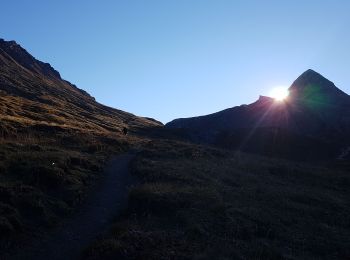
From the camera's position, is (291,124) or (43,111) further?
(43,111)

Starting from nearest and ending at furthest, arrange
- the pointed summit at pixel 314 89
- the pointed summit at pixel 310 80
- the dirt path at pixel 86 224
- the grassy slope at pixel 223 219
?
the dirt path at pixel 86 224, the grassy slope at pixel 223 219, the pointed summit at pixel 314 89, the pointed summit at pixel 310 80

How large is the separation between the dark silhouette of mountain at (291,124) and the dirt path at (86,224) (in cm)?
4402

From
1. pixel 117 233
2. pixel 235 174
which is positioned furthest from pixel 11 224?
pixel 235 174

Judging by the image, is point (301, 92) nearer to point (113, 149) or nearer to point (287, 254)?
point (113, 149)

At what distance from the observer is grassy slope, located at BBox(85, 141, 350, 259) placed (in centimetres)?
1870

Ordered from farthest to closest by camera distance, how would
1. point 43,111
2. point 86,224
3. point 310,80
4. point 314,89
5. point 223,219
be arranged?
1. point 310,80
2. point 43,111
3. point 314,89
4. point 223,219
5. point 86,224

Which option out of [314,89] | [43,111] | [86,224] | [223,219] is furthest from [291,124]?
[86,224]

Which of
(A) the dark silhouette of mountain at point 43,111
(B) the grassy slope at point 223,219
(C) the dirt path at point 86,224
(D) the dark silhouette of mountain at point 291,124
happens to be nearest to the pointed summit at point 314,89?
(D) the dark silhouette of mountain at point 291,124

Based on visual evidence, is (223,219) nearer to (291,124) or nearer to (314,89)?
(291,124)

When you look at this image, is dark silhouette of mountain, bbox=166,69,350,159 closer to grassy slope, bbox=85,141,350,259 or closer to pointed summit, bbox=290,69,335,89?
pointed summit, bbox=290,69,335,89

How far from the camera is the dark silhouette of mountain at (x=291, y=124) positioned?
72.5 m

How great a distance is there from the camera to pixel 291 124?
258 feet

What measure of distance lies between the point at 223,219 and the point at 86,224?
651cm

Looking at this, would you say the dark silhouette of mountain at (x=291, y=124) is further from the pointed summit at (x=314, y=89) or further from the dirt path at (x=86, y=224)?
the dirt path at (x=86, y=224)
